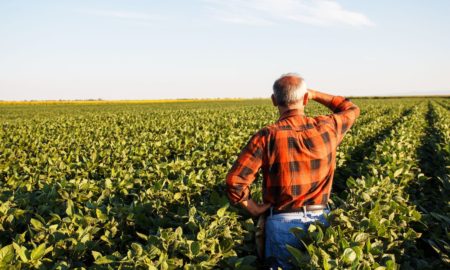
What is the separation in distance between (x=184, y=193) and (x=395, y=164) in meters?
3.82

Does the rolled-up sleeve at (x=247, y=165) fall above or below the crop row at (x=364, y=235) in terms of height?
above

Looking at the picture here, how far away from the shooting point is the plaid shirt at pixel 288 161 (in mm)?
2803

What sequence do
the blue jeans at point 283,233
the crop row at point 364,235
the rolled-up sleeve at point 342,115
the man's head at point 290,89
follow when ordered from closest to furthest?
the crop row at point 364,235 < the man's head at point 290,89 < the blue jeans at point 283,233 < the rolled-up sleeve at point 342,115

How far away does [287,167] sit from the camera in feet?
9.36

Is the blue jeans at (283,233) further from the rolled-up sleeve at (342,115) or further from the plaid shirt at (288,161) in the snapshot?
the rolled-up sleeve at (342,115)

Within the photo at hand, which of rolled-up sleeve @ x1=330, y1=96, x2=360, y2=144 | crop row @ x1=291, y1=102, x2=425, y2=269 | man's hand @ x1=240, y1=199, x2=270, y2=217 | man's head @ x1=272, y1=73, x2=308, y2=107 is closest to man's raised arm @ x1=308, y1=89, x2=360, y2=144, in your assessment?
rolled-up sleeve @ x1=330, y1=96, x2=360, y2=144

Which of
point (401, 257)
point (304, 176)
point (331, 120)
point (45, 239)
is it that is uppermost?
point (331, 120)

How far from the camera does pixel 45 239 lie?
10.7 feet

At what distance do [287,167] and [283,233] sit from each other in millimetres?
529

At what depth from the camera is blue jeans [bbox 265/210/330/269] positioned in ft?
9.52

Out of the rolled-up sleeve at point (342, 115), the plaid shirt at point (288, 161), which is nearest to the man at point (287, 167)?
the plaid shirt at point (288, 161)

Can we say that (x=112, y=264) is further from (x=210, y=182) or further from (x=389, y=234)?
(x=210, y=182)

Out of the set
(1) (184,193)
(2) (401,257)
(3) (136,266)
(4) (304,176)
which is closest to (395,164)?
(2) (401,257)

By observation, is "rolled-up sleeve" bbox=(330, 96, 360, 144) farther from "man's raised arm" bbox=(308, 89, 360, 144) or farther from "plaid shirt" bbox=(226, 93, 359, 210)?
"plaid shirt" bbox=(226, 93, 359, 210)
